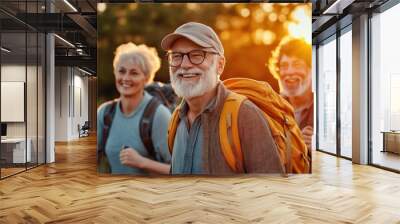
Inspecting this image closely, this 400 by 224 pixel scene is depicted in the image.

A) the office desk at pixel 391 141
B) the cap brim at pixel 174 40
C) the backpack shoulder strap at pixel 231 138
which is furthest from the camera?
the office desk at pixel 391 141

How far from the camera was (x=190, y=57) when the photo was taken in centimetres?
643

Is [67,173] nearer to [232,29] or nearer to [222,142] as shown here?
[222,142]

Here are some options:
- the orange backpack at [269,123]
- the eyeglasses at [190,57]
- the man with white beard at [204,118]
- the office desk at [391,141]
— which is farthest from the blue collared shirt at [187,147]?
the office desk at [391,141]

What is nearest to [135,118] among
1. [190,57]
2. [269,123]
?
[190,57]

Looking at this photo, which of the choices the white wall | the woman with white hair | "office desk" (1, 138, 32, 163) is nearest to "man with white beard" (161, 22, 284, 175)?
the woman with white hair

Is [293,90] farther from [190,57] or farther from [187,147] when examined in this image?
[187,147]

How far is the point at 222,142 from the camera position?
6406 mm

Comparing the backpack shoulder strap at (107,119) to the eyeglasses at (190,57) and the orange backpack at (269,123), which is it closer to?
the orange backpack at (269,123)

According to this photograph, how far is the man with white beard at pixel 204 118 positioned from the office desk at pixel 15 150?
2983mm

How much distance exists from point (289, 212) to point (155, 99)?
3.16 metres

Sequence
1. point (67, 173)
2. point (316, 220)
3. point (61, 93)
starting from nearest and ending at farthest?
point (316, 220) < point (67, 173) < point (61, 93)

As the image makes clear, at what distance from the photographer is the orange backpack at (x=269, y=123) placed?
6.44 meters

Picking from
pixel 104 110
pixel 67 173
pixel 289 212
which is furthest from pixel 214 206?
pixel 67 173

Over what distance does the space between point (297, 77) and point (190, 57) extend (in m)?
1.89
